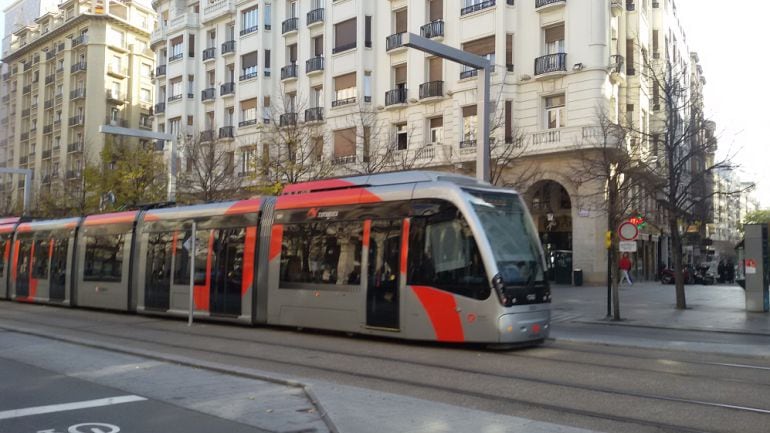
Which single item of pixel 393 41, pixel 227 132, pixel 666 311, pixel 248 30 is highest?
pixel 248 30

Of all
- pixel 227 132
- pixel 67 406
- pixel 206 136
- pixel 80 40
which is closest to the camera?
pixel 67 406

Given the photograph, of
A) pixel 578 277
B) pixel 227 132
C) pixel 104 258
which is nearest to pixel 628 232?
pixel 578 277

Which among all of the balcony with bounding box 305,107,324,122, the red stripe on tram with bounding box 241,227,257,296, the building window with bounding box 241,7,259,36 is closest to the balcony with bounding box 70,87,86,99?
the building window with bounding box 241,7,259,36

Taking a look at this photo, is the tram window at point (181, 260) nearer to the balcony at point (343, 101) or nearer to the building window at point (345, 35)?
the balcony at point (343, 101)

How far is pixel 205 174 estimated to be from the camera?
105 ft

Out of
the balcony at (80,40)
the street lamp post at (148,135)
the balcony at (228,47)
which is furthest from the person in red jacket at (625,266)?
the balcony at (80,40)

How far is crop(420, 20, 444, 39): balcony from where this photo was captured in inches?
1309

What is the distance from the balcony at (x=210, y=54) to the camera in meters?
45.5

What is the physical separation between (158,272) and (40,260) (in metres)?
7.42

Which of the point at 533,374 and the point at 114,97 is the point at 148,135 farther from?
the point at 114,97

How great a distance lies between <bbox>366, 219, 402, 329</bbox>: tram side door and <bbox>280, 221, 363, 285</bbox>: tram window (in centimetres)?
36

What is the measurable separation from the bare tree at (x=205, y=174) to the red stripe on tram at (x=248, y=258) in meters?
15.2

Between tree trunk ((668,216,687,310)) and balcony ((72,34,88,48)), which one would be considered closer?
tree trunk ((668,216,687,310))

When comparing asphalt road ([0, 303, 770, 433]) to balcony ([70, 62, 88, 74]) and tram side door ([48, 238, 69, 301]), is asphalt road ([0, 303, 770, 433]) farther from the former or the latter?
balcony ([70, 62, 88, 74])
